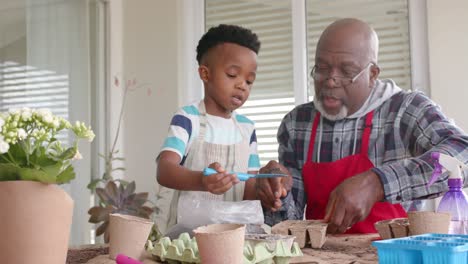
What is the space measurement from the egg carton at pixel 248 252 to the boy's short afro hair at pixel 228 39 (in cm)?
91

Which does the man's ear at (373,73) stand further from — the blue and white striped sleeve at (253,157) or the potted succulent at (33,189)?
the potted succulent at (33,189)

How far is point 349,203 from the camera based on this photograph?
1493mm

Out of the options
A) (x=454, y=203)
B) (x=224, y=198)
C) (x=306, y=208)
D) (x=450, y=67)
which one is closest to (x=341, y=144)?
(x=306, y=208)

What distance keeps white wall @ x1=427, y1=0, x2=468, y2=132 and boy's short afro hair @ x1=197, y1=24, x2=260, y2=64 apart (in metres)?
1.90

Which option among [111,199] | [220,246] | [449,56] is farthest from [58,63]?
[220,246]

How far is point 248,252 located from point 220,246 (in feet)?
0.42

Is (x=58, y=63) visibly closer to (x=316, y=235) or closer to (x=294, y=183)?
(x=294, y=183)

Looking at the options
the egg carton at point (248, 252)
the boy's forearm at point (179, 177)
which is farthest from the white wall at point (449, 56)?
the egg carton at point (248, 252)

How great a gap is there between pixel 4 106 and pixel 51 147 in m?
2.35

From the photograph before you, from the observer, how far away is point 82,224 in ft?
12.2

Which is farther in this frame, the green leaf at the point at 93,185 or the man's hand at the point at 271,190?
the green leaf at the point at 93,185

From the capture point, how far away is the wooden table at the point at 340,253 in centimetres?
109

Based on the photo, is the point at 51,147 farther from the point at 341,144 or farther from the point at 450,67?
the point at 450,67

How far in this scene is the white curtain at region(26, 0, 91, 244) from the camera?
3.46 meters
